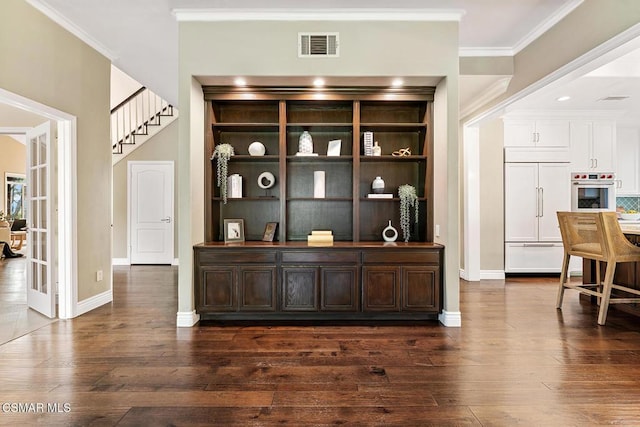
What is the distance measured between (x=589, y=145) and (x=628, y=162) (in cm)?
173

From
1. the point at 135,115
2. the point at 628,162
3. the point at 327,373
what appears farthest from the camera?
the point at 135,115

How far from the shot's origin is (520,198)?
21.1 ft

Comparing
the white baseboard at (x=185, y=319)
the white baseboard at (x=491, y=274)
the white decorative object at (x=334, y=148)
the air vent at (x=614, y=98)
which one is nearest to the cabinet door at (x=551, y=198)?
the white baseboard at (x=491, y=274)

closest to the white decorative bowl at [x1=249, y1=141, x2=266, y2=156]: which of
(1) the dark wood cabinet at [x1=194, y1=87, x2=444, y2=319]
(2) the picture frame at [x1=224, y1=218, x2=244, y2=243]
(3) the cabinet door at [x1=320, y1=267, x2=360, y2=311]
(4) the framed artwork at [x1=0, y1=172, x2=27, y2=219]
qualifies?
(1) the dark wood cabinet at [x1=194, y1=87, x2=444, y2=319]

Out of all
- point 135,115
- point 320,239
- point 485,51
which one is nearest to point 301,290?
point 320,239

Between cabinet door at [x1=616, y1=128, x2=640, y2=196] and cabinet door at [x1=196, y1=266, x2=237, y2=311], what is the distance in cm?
759

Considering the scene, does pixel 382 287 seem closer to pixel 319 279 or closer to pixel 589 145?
pixel 319 279

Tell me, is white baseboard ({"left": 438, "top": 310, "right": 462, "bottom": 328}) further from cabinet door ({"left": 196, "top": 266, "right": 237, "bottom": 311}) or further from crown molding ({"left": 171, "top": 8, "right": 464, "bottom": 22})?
crown molding ({"left": 171, "top": 8, "right": 464, "bottom": 22})

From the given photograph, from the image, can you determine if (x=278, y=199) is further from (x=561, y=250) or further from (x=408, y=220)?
(x=561, y=250)

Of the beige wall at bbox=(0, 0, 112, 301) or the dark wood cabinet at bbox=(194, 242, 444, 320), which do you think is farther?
the dark wood cabinet at bbox=(194, 242, 444, 320)

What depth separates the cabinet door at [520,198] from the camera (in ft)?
21.1

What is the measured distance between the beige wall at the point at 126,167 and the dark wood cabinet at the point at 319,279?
4370 mm

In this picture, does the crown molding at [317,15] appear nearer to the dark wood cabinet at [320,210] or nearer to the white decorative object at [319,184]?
the dark wood cabinet at [320,210]

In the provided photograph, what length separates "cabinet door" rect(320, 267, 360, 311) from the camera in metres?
3.97
